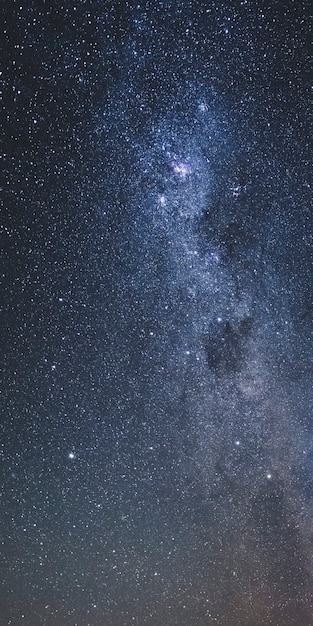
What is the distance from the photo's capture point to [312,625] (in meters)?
7.23

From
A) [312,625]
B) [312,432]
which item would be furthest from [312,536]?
[312,625]


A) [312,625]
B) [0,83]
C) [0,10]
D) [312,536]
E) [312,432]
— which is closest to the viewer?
[0,10]

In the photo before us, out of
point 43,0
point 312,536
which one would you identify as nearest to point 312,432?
point 312,536

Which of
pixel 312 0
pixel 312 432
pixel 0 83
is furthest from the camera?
pixel 312 432

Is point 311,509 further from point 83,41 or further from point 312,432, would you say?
point 83,41

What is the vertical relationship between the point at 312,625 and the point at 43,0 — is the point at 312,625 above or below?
below

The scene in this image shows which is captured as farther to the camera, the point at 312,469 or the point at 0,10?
the point at 312,469

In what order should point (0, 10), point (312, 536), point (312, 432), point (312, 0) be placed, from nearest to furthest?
1. point (0, 10)
2. point (312, 0)
3. point (312, 432)
4. point (312, 536)

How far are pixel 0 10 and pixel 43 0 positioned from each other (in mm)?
425

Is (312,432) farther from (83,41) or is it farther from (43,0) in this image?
(43,0)

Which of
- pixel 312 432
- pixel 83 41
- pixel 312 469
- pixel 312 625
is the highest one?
pixel 83 41

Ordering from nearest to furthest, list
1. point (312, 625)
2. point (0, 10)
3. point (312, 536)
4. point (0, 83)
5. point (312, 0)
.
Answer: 1. point (0, 10)
2. point (0, 83)
3. point (312, 0)
4. point (312, 536)
5. point (312, 625)

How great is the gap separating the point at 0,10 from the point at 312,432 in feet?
21.3

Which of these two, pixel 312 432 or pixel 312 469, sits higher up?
pixel 312 432
